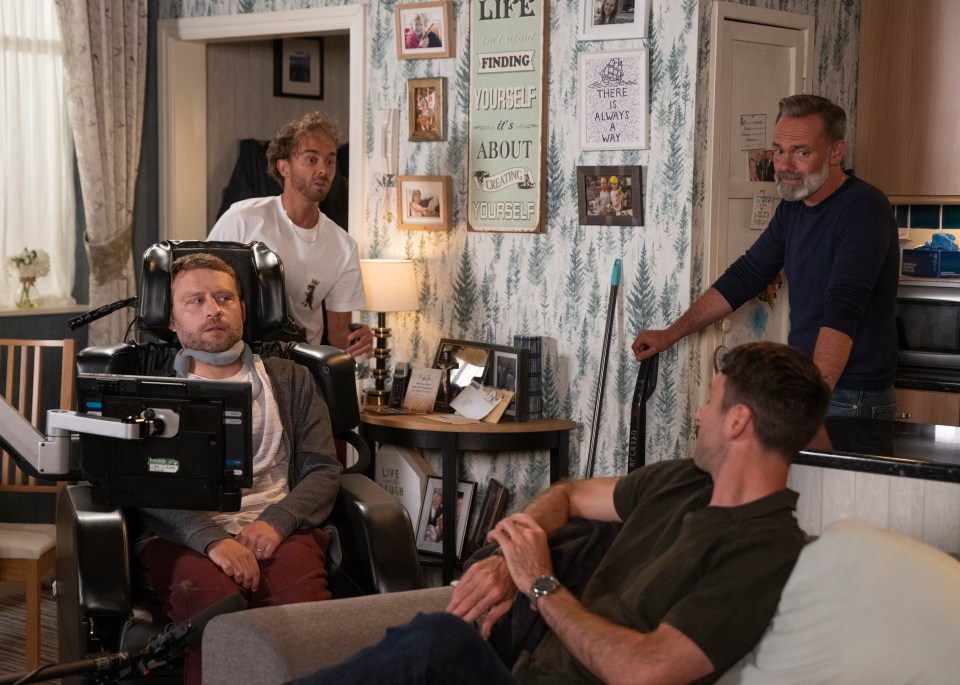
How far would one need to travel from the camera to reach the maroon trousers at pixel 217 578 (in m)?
2.81

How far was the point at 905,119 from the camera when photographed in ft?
16.2

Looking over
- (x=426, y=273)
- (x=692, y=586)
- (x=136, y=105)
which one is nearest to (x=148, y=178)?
(x=136, y=105)

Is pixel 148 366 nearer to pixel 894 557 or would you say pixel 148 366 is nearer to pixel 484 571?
pixel 484 571

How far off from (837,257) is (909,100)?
170 centimetres

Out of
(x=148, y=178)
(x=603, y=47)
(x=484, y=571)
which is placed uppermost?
(x=603, y=47)

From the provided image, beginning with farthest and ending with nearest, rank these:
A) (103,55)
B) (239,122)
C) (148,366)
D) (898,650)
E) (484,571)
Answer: (239,122), (103,55), (148,366), (484,571), (898,650)

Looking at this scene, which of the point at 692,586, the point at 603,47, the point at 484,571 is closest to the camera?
the point at 692,586

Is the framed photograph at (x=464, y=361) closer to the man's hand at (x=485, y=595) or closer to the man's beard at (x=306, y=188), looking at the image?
the man's beard at (x=306, y=188)

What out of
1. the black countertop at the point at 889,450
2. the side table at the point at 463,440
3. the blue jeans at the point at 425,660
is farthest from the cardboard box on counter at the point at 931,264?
the blue jeans at the point at 425,660

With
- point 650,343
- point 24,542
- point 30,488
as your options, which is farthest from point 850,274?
point 30,488

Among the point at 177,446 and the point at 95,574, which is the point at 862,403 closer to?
the point at 177,446

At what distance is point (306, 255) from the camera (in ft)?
14.3

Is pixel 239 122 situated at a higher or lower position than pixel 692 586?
higher

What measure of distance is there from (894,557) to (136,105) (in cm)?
425
